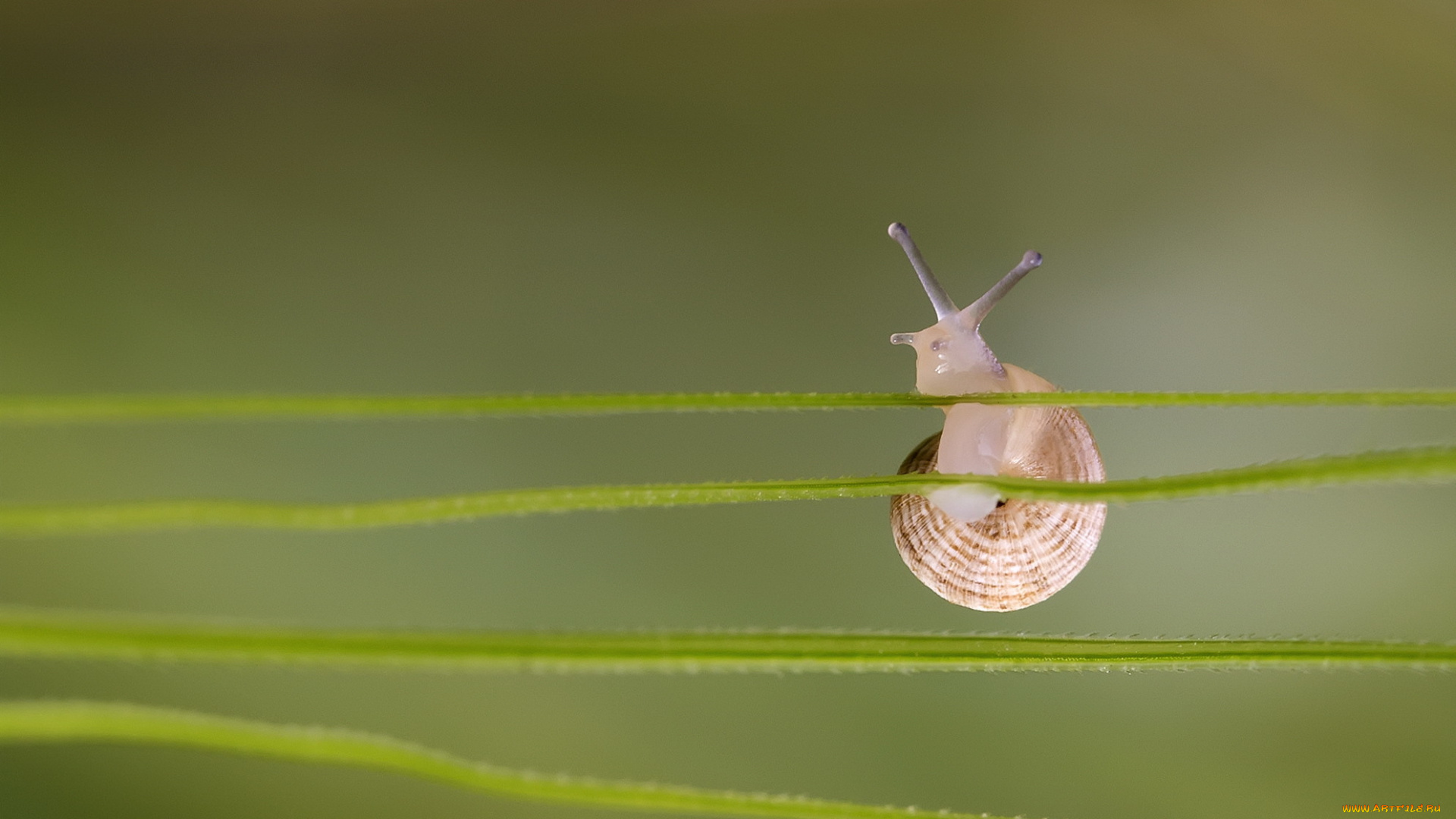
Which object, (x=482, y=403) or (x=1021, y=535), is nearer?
(x=482, y=403)

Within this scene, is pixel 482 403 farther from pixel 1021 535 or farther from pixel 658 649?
pixel 1021 535

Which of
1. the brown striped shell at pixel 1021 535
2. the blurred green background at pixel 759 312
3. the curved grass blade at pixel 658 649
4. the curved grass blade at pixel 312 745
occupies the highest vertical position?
the blurred green background at pixel 759 312

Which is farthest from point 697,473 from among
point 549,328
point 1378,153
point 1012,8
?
point 1378,153

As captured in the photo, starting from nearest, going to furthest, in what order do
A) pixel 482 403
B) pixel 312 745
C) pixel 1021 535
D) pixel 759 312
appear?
pixel 312 745 → pixel 482 403 → pixel 1021 535 → pixel 759 312

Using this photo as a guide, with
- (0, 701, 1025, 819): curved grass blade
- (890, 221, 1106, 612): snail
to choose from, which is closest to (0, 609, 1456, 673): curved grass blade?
(0, 701, 1025, 819): curved grass blade

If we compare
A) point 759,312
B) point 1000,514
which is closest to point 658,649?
point 1000,514

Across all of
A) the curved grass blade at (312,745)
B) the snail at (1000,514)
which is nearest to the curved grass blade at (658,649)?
the curved grass blade at (312,745)

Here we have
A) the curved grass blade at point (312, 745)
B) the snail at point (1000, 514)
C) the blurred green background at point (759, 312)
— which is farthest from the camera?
the blurred green background at point (759, 312)

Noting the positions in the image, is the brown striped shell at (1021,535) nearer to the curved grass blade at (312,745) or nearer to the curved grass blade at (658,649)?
the curved grass blade at (658,649)
